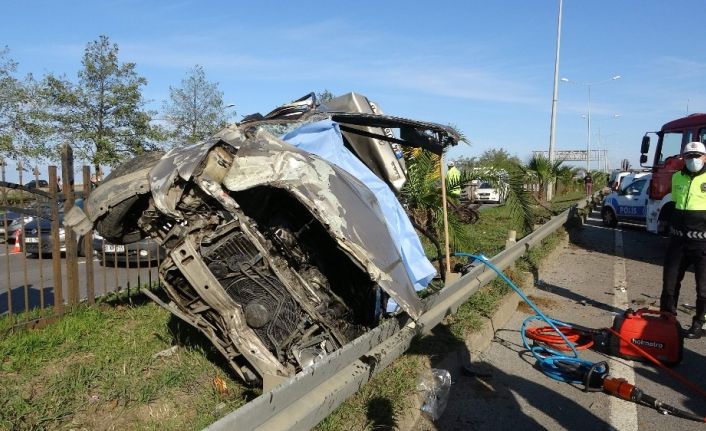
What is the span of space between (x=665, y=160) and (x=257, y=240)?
11371 millimetres

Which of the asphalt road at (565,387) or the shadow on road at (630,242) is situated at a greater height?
the asphalt road at (565,387)

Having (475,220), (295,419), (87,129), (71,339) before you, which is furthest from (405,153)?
(87,129)

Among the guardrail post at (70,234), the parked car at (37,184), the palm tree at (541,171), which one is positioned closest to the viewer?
the parked car at (37,184)

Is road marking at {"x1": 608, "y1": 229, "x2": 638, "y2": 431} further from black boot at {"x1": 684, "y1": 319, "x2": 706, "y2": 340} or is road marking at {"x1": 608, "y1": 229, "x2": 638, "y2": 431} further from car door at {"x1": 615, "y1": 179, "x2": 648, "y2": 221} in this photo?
car door at {"x1": 615, "y1": 179, "x2": 648, "y2": 221}

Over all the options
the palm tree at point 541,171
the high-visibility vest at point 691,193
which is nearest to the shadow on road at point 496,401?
the high-visibility vest at point 691,193

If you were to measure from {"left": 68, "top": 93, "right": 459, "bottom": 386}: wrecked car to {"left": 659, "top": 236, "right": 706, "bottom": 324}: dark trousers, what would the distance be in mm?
3713

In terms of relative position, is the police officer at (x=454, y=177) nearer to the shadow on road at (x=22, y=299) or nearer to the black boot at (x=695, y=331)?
the black boot at (x=695, y=331)

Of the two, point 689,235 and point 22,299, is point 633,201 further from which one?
point 22,299

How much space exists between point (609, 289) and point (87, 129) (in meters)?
20.6

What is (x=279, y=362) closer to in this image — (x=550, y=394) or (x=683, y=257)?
(x=550, y=394)

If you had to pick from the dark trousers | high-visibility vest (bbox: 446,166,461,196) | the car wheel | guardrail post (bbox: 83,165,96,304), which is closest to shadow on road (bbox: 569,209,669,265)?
the car wheel

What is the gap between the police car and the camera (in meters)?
15.9

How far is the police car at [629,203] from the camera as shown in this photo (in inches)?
627

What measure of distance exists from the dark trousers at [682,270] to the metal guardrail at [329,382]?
2.63 meters
